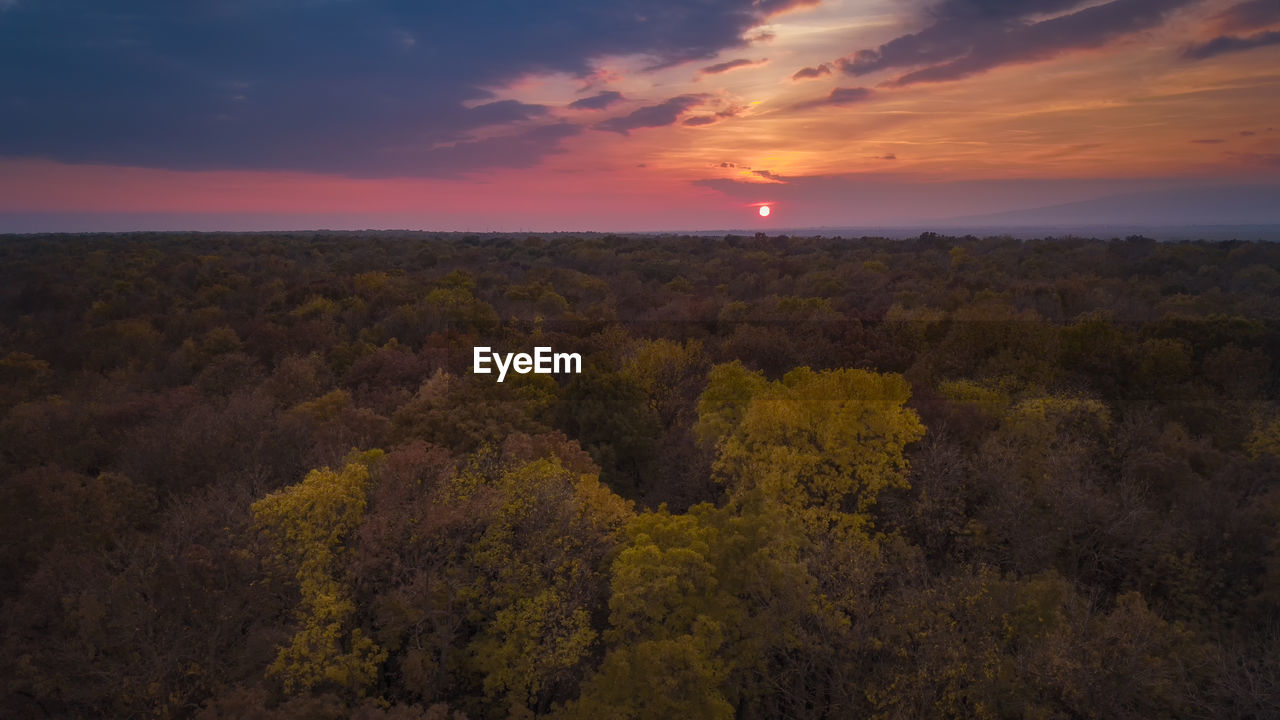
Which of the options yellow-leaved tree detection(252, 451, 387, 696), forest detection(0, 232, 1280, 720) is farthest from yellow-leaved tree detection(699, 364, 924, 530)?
yellow-leaved tree detection(252, 451, 387, 696)

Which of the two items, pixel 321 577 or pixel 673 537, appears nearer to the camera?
pixel 321 577

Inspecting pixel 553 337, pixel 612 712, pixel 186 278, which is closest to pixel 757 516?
pixel 612 712

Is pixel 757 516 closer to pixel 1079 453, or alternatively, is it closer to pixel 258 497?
pixel 1079 453

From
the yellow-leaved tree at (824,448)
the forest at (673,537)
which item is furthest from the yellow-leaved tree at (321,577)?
the yellow-leaved tree at (824,448)

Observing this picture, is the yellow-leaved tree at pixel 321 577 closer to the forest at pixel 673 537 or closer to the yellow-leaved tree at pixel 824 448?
the forest at pixel 673 537

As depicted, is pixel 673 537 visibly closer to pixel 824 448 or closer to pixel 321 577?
pixel 824 448

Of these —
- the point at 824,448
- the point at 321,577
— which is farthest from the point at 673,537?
the point at 321,577

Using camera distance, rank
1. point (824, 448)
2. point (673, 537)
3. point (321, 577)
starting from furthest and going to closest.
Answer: point (824, 448) → point (673, 537) → point (321, 577)

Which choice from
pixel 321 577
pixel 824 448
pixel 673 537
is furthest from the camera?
pixel 824 448
